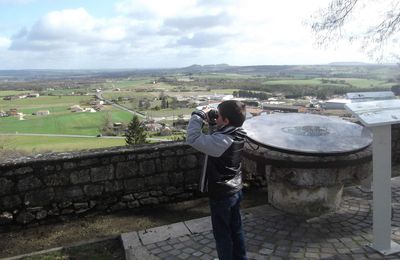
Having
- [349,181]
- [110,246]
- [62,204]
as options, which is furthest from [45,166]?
[349,181]

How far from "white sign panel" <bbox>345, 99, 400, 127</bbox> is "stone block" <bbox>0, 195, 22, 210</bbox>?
3974mm

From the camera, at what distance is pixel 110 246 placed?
4176mm

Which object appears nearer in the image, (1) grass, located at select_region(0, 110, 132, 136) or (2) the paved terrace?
(2) the paved terrace

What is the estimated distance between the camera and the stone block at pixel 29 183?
4645mm

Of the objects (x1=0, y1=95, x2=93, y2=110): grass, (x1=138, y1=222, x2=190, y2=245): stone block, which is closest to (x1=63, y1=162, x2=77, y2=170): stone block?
(x1=138, y1=222, x2=190, y2=245): stone block

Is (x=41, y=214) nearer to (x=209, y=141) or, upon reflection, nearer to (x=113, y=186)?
(x=113, y=186)

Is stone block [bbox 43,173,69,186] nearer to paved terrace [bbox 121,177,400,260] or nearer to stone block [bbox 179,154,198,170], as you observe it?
paved terrace [bbox 121,177,400,260]

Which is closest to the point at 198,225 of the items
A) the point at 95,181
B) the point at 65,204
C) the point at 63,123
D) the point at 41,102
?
the point at 95,181

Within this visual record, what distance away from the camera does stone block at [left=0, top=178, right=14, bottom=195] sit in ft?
15.0

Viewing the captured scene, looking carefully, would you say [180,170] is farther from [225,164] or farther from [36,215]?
[225,164]

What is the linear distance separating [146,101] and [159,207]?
193ft

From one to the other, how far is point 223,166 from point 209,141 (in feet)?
0.84

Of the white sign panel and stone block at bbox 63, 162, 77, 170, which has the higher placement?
the white sign panel

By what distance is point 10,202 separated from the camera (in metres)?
4.60
